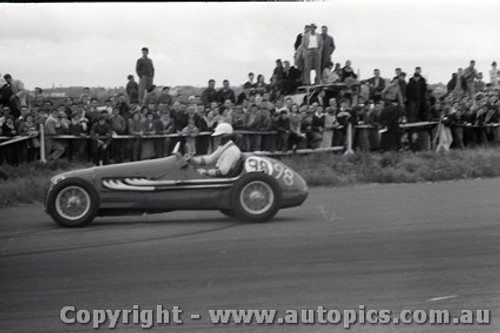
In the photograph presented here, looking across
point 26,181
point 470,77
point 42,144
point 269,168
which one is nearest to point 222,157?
point 269,168

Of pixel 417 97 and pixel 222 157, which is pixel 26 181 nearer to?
pixel 222 157

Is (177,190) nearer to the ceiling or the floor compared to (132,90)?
nearer to the floor

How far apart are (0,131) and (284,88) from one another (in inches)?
74.6

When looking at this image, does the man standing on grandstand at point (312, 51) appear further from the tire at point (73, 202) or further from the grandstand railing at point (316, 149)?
the tire at point (73, 202)

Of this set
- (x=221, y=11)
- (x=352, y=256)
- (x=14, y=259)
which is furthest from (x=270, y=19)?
(x=14, y=259)

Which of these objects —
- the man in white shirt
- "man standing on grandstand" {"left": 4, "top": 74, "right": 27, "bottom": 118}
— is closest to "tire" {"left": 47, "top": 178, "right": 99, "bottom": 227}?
"man standing on grandstand" {"left": 4, "top": 74, "right": 27, "bottom": 118}

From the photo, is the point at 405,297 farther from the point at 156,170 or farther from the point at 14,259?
the point at 14,259

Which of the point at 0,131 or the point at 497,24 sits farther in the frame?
the point at 497,24

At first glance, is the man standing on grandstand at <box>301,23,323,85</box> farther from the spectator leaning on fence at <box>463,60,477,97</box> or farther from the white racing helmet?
the spectator leaning on fence at <box>463,60,477,97</box>

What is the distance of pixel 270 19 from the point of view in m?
6.68

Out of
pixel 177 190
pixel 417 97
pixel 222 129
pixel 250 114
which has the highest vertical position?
pixel 417 97

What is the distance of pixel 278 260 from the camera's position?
668 centimetres

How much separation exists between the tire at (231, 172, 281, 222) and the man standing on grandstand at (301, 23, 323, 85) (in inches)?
31.8

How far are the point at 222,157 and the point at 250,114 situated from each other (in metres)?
0.36
